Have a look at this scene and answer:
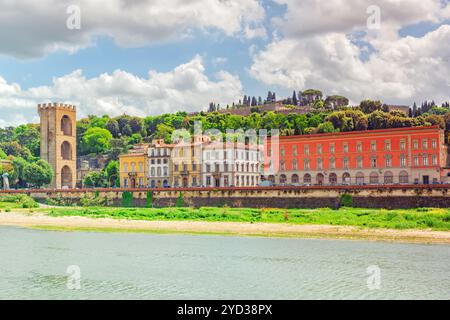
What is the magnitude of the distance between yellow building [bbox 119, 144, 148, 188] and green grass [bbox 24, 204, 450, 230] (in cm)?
2231

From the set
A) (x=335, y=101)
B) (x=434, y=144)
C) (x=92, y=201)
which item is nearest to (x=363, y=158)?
(x=434, y=144)

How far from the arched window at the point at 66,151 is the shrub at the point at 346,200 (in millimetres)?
58710

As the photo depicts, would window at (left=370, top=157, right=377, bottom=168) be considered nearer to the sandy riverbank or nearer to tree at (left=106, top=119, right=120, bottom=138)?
the sandy riverbank

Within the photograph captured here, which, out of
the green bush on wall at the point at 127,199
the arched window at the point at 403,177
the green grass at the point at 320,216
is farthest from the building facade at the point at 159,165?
the arched window at the point at 403,177

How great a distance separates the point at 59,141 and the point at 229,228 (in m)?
60.3

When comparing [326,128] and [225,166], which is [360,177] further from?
[326,128]

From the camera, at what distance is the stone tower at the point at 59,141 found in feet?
314

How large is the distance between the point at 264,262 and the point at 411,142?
43477mm

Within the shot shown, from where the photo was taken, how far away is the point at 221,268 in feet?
85.7

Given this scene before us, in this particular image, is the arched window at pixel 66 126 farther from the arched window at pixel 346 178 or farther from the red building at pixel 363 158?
the arched window at pixel 346 178

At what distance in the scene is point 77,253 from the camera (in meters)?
31.4

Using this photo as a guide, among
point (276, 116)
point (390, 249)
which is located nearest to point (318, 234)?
point (390, 249)

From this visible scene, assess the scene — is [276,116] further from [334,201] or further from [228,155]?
[334,201]
